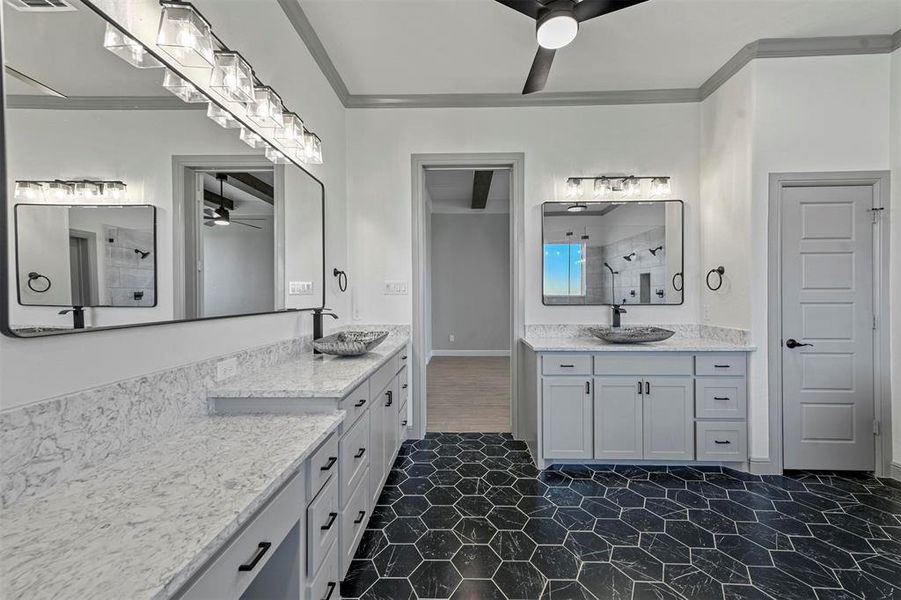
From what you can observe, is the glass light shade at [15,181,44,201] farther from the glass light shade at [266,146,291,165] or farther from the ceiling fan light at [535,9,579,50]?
the ceiling fan light at [535,9,579,50]

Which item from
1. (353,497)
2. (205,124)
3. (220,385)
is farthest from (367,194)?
(353,497)

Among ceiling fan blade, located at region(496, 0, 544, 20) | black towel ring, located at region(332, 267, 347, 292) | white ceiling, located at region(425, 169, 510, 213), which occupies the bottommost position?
black towel ring, located at region(332, 267, 347, 292)

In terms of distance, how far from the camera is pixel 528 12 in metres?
1.95

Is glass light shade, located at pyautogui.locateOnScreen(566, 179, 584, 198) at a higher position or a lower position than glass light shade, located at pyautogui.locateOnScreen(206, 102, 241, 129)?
higher

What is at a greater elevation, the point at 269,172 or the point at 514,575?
the point at 269,172

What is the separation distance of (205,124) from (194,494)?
4.60 feet

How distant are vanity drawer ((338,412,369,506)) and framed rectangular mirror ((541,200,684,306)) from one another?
6.58ft

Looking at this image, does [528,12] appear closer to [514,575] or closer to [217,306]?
[217,306]

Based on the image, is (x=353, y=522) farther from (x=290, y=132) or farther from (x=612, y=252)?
(x=612, y=252)

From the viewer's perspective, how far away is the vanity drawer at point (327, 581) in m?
1.29

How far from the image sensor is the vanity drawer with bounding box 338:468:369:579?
1.61 meters

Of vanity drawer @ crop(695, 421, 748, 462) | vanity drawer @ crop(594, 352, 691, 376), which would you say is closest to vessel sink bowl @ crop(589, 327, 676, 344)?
vanity drawer @ crop(594, 352, 691, 376)

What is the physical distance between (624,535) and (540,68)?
2677mm

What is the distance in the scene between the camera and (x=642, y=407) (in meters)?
2.77
